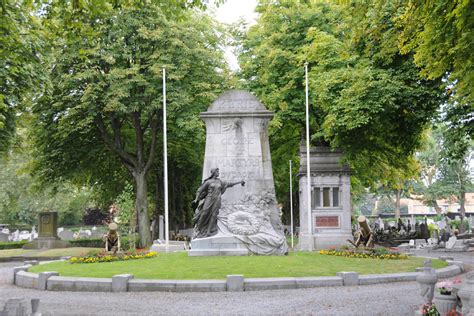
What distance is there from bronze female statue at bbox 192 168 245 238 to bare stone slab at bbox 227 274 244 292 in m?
6.17

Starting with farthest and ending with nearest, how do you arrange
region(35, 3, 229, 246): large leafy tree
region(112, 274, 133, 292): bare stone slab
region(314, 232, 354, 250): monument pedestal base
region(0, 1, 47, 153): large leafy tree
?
region(35, 3, 229, 246): large leafy tree → region(314, 232, 354, 250): monument pedestal base → region(0, 1, 47, 153): large leafy tree → region(112, 274, 133, 292): bare stone slab

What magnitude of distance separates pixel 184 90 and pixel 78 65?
5903 mm

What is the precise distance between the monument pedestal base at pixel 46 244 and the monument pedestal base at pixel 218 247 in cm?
1911

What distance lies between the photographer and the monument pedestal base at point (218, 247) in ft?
62.5

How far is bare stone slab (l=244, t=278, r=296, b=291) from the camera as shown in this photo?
44.7ft

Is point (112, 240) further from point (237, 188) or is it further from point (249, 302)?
point (249, 302)

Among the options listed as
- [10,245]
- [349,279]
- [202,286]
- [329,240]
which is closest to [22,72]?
[202,286]

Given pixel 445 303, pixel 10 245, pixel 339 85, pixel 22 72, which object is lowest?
pixel 10 245

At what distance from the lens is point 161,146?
3691 centimetres

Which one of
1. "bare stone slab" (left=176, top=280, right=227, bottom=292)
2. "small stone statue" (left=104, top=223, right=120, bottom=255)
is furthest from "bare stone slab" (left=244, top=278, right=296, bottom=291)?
"small stone statue" (left=104, top=223, right=120, bottom=255)

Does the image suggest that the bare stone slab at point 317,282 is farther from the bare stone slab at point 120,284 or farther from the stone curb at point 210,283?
→ the bare stone slab at point 120,284

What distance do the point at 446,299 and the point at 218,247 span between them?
1154 centimetres

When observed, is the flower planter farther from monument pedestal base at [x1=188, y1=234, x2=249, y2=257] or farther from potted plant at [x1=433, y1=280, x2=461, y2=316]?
monument pedestal base at [x1=188, y1=234, x2=249, y2=257]

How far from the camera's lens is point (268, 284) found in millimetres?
13688
